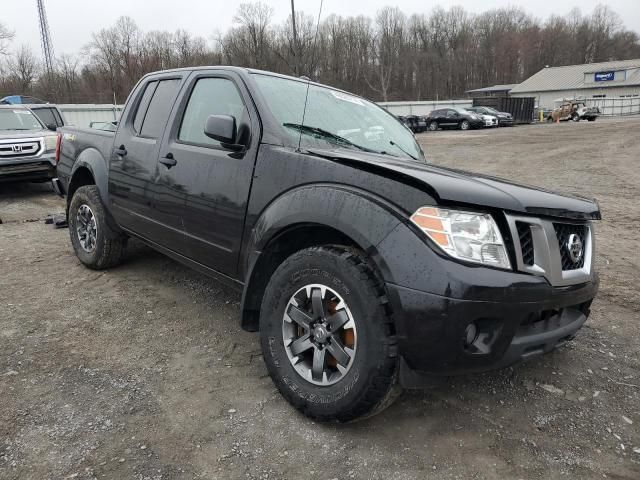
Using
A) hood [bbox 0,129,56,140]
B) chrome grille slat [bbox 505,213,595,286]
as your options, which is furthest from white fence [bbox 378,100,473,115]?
chrome grille slat [bbox 505,213,595,286]

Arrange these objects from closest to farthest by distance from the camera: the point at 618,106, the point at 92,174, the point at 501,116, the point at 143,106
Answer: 1. the point at 143,106
2. the point at 92,174
3. the point at 501,116
4. the point at 618,106

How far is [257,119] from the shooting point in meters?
2.99

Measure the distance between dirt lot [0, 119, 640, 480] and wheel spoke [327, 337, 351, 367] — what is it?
39 cm

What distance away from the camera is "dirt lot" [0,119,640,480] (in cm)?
228

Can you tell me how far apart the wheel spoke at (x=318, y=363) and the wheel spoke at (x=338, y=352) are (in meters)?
0.06

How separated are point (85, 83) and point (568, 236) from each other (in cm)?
5963

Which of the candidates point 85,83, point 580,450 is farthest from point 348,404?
point 85,83

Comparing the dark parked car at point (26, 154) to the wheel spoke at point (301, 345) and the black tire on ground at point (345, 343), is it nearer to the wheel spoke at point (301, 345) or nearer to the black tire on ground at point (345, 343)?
the black tire on ground at point (345, 343)

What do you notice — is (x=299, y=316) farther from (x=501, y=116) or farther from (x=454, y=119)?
(x=501, y=116)

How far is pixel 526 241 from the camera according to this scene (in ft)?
7.37

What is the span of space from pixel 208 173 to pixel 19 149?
804 centimetres

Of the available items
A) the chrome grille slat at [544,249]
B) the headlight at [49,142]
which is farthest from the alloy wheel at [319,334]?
the headlight at [49,142]

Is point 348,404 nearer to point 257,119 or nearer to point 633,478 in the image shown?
point 633,478

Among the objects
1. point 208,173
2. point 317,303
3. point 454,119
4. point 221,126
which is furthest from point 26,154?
point 454,119
